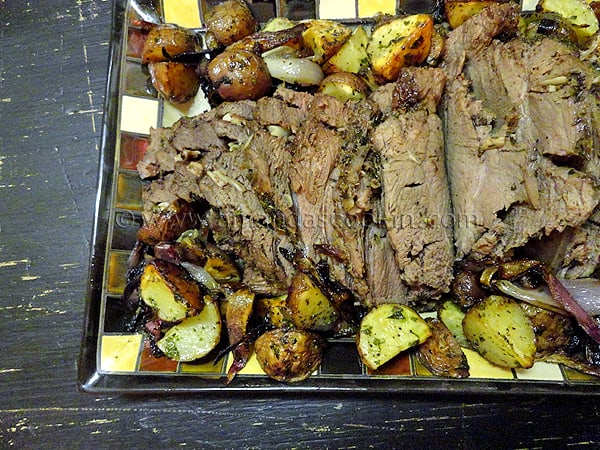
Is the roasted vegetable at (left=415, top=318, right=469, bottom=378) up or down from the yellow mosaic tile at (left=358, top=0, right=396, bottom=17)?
down

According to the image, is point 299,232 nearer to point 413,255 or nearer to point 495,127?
point 413,255

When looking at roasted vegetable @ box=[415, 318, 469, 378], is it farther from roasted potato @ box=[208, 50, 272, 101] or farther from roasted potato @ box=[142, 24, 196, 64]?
roasted potato @ box=[142, 24, 196, 64]

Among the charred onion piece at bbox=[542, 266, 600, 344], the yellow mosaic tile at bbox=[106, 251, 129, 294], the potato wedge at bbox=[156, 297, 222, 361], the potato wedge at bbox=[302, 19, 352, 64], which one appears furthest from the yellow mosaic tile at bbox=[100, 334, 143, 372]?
the charred onion piece at bbox=[542, 266, 600, 344]

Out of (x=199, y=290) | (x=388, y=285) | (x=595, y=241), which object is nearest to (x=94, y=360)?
(x=199, y=290)

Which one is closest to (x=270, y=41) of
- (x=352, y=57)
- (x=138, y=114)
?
(x=352, y=57)

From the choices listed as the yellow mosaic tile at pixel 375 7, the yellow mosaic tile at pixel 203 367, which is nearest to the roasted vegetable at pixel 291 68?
the yellow mosaic tile at pixel 375 7
